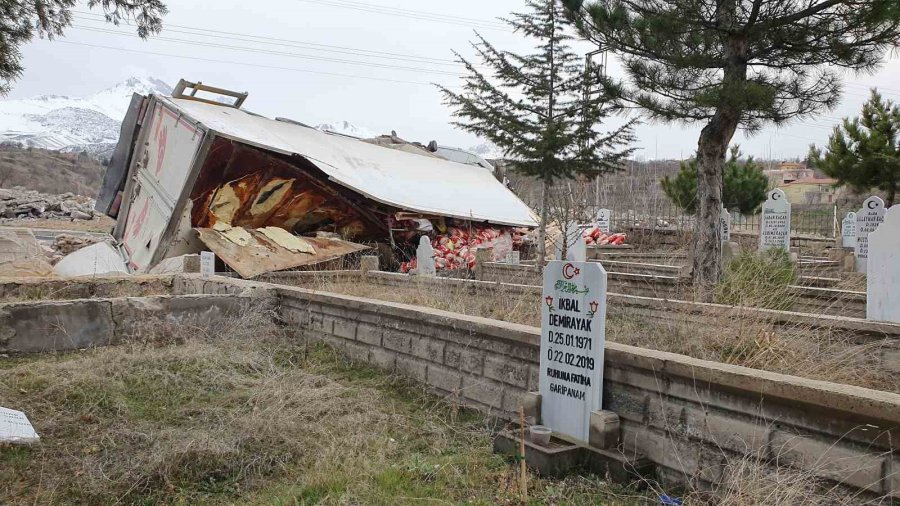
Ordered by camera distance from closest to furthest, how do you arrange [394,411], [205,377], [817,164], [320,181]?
[394,411], [205,377], [320,181], [817,164]

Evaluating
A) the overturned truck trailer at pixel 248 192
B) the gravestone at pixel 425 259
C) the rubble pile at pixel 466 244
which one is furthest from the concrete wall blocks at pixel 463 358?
the rubble pile at pixel 466 244

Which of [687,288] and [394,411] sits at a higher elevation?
[687,288]

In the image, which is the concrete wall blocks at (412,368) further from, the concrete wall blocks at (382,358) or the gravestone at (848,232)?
the gravestone at (848,232)

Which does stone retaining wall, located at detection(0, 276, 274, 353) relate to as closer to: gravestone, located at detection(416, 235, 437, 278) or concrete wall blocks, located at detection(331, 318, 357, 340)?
concrete wall blocks, located at detection(331, 318, 357, 340)

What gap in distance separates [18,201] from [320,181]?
34197 millimetres

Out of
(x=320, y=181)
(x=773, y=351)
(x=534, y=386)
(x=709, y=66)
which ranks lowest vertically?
(x=534, y=386)

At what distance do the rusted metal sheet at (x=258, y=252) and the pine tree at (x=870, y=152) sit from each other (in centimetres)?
1674

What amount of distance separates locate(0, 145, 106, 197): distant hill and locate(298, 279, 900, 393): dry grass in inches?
2804

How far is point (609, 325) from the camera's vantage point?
6.17 metres

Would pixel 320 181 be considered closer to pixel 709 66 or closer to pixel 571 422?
pixel 709 66

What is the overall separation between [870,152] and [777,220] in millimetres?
9215

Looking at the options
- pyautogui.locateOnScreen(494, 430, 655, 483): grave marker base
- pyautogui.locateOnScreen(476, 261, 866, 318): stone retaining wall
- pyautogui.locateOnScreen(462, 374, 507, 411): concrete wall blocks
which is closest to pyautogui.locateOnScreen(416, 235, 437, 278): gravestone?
pyautogui.locateOnScreen(476, 261, 866, 318): stone retaining wall

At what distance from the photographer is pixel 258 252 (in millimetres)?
13305

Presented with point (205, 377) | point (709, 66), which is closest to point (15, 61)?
point (205, 377)
